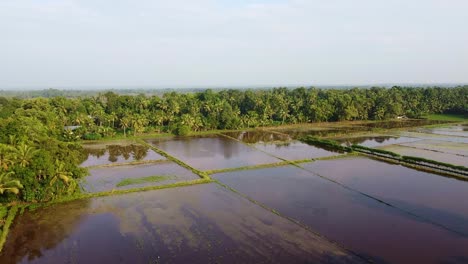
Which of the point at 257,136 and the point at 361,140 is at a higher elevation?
the point at 361,140

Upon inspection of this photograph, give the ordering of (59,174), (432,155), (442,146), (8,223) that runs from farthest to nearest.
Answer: (442,146)
(432,155)
(59,174)
(8,223)

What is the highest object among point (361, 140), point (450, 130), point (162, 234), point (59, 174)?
point (59, 174)

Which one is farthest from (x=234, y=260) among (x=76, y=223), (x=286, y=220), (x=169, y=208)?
(x=76, y=223)

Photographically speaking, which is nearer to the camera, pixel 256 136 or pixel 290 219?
pixel 290 219

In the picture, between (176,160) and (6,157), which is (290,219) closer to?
(176,160)

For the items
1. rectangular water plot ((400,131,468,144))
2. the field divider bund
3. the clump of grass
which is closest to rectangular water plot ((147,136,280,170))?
the clump of grass

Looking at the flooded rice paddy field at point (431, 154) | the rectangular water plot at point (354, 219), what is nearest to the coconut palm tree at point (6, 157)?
the rectangular water plot at point (354, 219)

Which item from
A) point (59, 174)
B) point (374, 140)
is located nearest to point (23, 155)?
point (59, 174)
